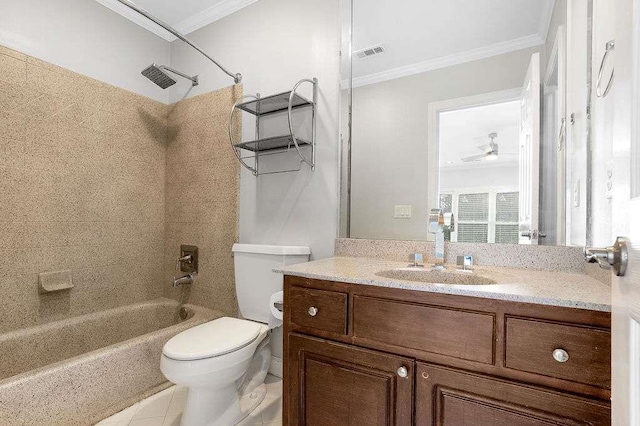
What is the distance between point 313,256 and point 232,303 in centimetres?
72

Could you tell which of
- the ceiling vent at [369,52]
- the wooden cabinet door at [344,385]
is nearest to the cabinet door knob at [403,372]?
the wooden cabinet door at [344,385]

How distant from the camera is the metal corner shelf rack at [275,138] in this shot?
1783 mm

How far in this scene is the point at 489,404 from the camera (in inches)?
34.3

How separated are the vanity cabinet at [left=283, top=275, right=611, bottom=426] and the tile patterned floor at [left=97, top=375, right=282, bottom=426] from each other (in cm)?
48

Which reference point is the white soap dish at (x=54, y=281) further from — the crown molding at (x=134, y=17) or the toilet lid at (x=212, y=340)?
→ the crown molding at (x=134, y=17)

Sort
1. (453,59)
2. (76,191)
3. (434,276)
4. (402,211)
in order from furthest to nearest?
1. (76,191)
2. (402,211)
3. (453,59)
4. (434,276)

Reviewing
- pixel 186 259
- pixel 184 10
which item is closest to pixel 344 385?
pixel 186 259

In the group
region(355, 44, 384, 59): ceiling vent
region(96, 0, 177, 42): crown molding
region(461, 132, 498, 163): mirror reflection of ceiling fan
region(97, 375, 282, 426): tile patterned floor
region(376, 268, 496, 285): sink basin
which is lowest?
region(97, 375, 282, 426): tile patterned floor

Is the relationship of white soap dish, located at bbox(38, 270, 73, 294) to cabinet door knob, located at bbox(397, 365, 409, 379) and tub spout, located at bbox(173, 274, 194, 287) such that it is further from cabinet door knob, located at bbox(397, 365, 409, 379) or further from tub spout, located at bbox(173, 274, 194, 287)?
cabinet door knob, located at bbox(397, 365, 409, 379)

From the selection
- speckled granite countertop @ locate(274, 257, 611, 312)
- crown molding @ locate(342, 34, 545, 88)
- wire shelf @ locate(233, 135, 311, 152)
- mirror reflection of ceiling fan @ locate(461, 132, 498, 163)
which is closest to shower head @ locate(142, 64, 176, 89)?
wire shelf @ locate(233, 135, 311, 152)

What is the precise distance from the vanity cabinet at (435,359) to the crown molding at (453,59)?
1.14 metres

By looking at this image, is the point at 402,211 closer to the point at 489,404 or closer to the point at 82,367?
the point at 489,404

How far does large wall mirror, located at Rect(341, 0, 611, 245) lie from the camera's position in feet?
4.15

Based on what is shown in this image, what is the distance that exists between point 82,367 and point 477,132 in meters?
2.11
